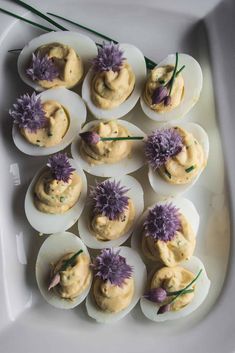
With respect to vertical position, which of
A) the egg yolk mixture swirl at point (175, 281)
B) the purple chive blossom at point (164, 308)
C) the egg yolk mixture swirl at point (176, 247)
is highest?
the egg yolk mixture swirl at point (176, 247)

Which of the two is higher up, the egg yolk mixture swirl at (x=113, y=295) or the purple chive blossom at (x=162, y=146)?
the purple chive blossom at (x=162, y=146)

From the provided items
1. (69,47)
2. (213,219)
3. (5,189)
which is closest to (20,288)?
(5,189)

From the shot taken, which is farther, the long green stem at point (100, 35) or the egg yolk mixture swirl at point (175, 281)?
the long green stem at point (100, 35)

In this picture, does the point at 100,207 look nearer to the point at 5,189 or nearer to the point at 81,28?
the point at 5,189

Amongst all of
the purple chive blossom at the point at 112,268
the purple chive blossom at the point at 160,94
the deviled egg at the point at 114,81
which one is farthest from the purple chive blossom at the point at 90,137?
the purple chive blossom at the point at 112,268

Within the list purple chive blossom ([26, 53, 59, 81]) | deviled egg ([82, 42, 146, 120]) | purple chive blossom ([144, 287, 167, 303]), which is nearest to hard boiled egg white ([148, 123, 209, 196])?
deviled egg ([82, 42, 146, 120])

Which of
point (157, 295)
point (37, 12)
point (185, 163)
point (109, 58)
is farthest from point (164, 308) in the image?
point (37, 12)

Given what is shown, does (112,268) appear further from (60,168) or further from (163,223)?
(60,168)

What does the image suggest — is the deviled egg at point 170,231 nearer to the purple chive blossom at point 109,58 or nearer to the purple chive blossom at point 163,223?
the purple chive blossom at point 163,223
